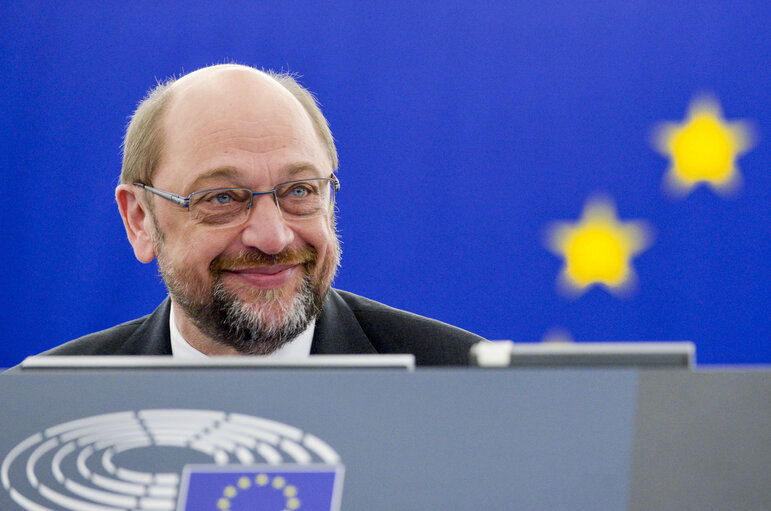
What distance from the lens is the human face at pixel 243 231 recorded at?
177cm

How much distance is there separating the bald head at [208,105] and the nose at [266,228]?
0.70ft

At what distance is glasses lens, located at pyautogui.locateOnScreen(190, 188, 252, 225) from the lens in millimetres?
1771

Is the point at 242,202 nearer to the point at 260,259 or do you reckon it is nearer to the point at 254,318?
the point at 260,259

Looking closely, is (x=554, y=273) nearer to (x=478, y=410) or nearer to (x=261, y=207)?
(x=261, y=207)

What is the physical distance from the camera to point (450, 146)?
2.52m

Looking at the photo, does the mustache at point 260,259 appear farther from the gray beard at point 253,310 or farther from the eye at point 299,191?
the eye at point 299,191

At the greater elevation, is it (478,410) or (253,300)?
(253,300)

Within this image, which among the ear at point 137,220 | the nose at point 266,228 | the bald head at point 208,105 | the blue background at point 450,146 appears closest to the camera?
the nose at point 266,228

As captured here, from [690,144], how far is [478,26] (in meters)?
0.70

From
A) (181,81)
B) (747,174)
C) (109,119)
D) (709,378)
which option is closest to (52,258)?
(109,119)

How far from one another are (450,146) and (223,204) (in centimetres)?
93

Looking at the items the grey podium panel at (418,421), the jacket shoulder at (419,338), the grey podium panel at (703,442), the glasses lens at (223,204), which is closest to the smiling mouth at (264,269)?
the glasses lens at (223,204)

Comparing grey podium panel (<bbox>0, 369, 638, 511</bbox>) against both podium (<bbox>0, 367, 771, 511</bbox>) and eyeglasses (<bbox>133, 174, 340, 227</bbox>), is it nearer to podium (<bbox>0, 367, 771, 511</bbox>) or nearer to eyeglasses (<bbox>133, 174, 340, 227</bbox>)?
podium (<bbox>0, 367, 771, 511</bbox>)

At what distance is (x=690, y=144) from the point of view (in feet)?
7.94
